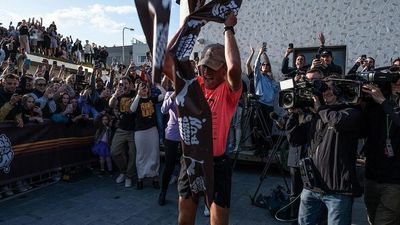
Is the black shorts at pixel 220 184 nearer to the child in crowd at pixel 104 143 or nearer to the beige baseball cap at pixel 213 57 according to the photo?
the beige baseball cap at pixel 213 57

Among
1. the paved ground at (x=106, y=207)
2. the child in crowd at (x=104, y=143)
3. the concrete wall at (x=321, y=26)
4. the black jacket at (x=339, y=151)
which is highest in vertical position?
the concrete wall at (x=321, y=26)

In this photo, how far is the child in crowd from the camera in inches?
301

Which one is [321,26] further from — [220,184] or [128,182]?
[220,184]

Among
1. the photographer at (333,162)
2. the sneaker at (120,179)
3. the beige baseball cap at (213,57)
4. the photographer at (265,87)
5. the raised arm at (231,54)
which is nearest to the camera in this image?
the raised arm at (231,54)

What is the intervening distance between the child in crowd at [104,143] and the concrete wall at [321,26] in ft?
13.3

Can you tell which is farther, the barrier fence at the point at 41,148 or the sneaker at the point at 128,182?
the sneaker at the point at 128,182

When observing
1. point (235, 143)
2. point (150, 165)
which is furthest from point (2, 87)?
point (235, 143)

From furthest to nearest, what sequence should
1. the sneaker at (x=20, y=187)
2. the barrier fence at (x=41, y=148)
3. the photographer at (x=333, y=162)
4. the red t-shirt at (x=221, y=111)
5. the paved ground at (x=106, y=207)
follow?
the sneaker at (x=20, y=187) → the barrier fence at (x=41, y=148) → the paved ground at (x=106, y=207) → the photographer at (x=333, y=162) → the red t-shirt at (x=221, y=111)

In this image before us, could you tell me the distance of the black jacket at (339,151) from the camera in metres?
3.14

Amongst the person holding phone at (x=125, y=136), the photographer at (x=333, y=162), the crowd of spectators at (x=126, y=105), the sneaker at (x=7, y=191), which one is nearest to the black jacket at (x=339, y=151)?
the photographer at (x=333, y=162)

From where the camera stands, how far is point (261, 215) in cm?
529

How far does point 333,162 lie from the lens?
321cm

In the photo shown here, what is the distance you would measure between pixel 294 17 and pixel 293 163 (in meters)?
5.38

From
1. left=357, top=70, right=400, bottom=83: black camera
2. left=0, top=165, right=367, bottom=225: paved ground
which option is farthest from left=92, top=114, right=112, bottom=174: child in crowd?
left=357, top=70, right=400, bottom=83: black camera
